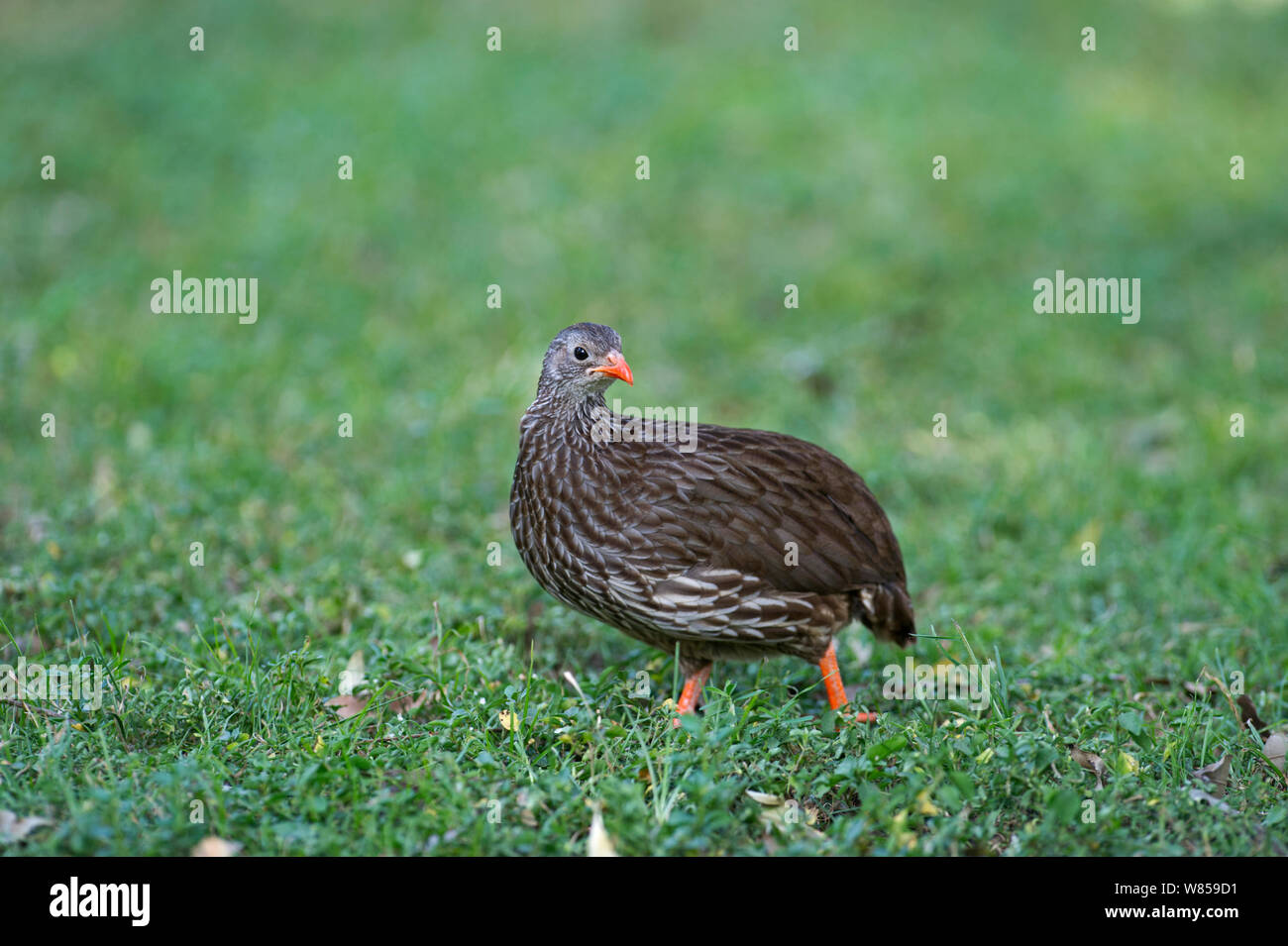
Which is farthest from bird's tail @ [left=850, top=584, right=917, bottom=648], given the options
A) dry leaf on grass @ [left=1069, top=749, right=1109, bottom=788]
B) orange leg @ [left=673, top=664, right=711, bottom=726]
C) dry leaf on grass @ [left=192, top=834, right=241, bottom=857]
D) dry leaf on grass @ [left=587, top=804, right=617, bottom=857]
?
dry leaf on grass @ [left=192, top=834, right=241, bottom=857]

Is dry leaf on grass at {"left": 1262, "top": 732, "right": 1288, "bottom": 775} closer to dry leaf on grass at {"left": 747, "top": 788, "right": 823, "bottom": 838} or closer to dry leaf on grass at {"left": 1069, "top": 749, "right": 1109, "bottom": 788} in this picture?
dry leaf on grass at {"left": 1069, "top": 749, "right": 1109, "bottom": 788}

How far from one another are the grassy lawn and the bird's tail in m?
0.29

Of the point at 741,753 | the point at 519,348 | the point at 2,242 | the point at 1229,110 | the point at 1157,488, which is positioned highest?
the point at 1229,110

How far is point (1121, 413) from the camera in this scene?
772 centimetres

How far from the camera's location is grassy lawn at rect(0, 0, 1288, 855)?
3.82 metres

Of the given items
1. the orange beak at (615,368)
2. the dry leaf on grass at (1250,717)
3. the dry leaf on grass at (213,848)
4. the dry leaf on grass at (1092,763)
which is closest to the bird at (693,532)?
the orange beak at (615,368)

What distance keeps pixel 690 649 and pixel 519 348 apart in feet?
12.9

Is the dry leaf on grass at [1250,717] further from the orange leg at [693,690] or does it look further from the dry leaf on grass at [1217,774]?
the orange leg at [693,690]

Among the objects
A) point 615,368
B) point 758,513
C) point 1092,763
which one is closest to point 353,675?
point 615,368

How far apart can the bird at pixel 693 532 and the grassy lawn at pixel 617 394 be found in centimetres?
28

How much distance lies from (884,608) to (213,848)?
2.63 meters

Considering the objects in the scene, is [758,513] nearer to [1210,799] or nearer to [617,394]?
[1210,799]
